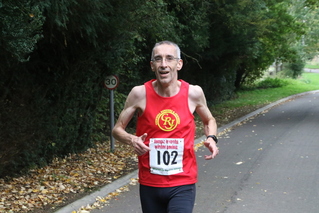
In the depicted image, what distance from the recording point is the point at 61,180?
8438mm

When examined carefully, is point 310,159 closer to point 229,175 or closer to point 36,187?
point 229,175

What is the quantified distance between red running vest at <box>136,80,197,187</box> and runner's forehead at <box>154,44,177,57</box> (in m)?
0.31

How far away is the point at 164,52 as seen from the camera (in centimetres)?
369

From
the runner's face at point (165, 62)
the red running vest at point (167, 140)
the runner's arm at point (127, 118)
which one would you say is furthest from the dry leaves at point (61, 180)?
the runner's face at point (165, 62)

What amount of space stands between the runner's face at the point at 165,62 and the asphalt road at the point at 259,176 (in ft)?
11.3

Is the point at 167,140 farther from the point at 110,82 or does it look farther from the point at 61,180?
the point at 110,82

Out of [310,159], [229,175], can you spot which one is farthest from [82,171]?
[310,159]

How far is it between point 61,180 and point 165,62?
532 cm

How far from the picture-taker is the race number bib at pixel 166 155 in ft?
12.1

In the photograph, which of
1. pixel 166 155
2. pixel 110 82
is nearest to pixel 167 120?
pixel 166 155

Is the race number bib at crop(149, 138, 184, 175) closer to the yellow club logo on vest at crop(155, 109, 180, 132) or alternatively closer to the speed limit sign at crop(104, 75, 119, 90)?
the yellow club logo on vest at crop(155, 109, 180, 132)

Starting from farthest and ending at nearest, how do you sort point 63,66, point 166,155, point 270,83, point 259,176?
point 270,83 < point 63,66 < point 259,176 < point 166,155

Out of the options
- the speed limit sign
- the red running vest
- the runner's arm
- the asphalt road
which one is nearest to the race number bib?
the red running vest

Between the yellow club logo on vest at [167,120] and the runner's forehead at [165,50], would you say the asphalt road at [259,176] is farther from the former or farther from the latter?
the runner's forehead at [165,50]
